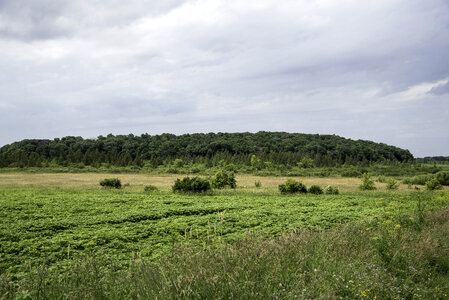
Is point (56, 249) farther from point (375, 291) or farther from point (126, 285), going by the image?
point (375, 291)

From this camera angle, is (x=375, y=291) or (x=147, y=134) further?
(x=147, y=134)

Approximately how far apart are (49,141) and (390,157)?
14142cm

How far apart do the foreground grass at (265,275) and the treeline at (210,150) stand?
73340 mm

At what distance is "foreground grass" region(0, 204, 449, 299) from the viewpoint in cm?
370

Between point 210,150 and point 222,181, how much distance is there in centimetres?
7458

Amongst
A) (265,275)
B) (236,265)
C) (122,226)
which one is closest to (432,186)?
(122,226)

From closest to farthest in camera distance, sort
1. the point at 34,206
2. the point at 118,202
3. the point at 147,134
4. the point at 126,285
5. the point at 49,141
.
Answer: the point at 126,285 → the point at 34,206 → the point at 118,202 → the point at 49,141 → the point at 147,134

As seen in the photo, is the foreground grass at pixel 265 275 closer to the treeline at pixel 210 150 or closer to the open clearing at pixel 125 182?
the open clearing at pixel 125 182

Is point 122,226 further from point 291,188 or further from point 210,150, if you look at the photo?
point 210,150

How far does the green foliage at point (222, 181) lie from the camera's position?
3569 cm

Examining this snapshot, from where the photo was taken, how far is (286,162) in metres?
89.1

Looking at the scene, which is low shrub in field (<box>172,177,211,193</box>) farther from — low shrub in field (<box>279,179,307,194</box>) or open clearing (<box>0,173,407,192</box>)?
low shrub in field (<box>279,179,307,194</box>)

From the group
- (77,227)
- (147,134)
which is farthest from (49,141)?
(77,227)

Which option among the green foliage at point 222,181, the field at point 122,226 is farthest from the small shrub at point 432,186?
the green foliage at point 222,181
